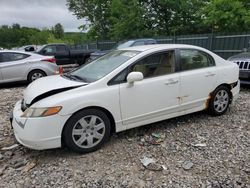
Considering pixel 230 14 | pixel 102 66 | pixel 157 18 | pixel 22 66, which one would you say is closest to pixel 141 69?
pixel 102 66

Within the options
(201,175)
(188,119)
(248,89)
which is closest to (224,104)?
(188,119)

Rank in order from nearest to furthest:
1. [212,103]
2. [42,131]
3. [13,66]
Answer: [42,131]
[212,103]
[13,66]

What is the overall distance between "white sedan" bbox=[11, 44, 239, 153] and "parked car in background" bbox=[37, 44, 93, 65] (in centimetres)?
Answer: 1008

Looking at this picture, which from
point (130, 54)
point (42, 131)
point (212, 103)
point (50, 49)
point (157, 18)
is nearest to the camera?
point (42, 131)

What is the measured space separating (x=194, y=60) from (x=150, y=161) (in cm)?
210

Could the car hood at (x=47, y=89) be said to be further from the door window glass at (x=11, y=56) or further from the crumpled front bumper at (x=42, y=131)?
the door window glass at (x=11, y=56)

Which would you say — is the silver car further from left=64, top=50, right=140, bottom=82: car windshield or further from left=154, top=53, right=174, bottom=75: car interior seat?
left=154, top=53, right=174, bottom=75: car interior seat

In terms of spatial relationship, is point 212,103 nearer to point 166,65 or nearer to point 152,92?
point 166,65

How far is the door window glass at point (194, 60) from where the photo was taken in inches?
161

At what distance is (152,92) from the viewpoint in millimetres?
3668

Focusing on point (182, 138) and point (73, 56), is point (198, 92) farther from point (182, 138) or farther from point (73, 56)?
point (73, 56)

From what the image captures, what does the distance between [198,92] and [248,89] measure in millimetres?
3470

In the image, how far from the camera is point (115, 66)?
3596mm

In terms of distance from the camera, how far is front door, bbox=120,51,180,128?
3508 millimetres
